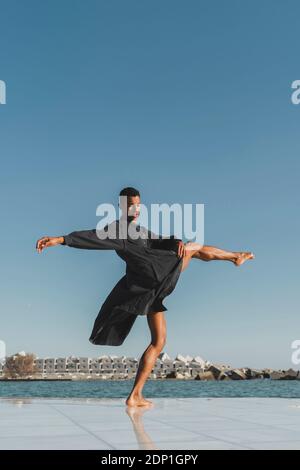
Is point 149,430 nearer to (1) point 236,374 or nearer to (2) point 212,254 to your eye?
(2) point 212,254

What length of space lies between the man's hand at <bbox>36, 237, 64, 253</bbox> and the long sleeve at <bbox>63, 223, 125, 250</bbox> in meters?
0.10

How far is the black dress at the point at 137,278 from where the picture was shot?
8.03 meters

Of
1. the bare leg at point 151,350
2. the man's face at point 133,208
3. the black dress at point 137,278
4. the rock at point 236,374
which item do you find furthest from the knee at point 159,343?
the rock at point 236,374

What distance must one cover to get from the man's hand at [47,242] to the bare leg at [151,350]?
5.63 feet

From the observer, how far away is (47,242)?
24.1 ft

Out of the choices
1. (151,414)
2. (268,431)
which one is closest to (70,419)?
(151,414)

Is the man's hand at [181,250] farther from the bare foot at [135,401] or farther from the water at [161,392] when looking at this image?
the water at [161,392]

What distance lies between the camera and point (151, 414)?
690 cm

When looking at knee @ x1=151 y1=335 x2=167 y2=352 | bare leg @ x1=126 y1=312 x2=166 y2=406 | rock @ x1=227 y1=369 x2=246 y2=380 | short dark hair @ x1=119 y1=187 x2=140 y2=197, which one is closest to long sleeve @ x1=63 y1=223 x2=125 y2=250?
short dark hair @ x1=119 y1=187 x2=140 y2=197

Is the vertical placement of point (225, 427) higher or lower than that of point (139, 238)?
lower

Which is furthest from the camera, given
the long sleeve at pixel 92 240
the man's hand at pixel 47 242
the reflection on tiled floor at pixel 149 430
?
the long sleeve at pixel 92 240

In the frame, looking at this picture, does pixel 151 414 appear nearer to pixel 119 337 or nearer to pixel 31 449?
A: pixel 119 337

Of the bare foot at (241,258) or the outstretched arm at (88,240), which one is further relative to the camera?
the bare foot at (241,258)
